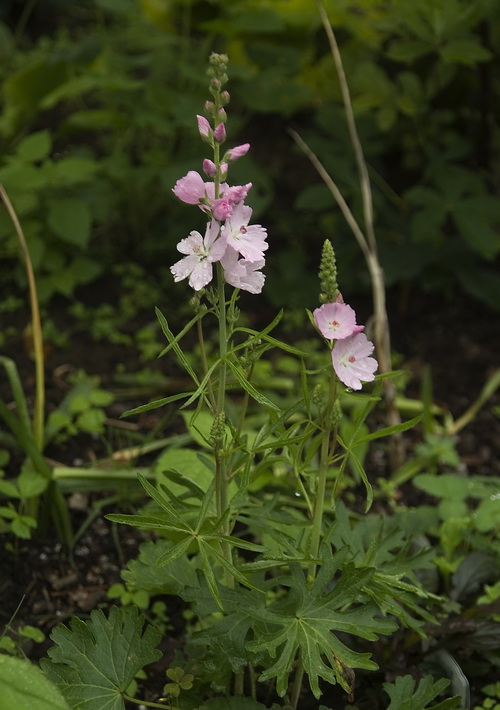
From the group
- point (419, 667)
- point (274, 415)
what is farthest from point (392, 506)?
point (274, 415)

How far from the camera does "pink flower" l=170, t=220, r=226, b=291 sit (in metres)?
1.30

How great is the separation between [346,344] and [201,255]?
0.26 metres

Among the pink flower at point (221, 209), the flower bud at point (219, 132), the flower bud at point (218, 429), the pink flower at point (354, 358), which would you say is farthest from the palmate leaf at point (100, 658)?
the flower bud at point (219, 132)

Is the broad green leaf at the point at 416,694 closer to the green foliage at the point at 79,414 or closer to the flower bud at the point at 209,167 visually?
the flower bud at the point at 209,167

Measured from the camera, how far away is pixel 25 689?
4.08 ft

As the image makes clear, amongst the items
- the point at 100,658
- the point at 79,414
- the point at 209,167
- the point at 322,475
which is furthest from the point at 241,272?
the point at 79,414

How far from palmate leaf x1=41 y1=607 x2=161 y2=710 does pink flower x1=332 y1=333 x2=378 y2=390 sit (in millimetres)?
560

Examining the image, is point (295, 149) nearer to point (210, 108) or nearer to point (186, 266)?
point (210, 108)

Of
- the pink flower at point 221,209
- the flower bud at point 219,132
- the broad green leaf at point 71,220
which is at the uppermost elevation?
the flower bud at point 219,132

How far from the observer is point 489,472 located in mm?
2588

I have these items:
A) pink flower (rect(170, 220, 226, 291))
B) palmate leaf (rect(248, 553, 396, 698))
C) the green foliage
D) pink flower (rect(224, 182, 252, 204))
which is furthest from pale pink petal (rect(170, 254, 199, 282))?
the green foliage

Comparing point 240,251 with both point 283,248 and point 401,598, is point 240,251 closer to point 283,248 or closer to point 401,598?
point 401,598

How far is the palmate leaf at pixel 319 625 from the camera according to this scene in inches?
53.6

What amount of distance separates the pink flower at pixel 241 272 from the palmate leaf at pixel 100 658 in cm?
60
